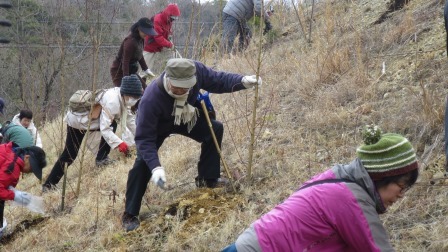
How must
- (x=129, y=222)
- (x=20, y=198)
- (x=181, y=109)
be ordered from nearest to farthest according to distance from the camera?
(x=181, y=109)
(x=129, y=222)
(x=20, y=198)

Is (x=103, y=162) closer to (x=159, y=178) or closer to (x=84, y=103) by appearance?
(x=84, y=103)

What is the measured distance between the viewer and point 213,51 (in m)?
10.1

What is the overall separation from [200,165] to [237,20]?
4.78 m

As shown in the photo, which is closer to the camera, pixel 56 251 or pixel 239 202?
pixel 239 202

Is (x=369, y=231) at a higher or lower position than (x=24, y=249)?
higher

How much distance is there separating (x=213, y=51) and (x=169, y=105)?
6.02 metres

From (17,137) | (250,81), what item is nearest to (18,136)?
(17,137)

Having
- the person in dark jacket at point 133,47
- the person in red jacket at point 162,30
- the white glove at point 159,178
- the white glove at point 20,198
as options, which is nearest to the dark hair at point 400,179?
the white glove at point 159,178

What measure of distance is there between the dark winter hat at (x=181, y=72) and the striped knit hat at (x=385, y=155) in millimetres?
1890

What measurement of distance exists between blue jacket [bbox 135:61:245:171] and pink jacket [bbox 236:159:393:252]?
1.77 metres

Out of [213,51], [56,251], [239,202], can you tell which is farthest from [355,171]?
[213,51]

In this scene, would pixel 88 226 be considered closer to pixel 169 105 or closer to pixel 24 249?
pixel 24 249

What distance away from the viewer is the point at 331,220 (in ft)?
7.59

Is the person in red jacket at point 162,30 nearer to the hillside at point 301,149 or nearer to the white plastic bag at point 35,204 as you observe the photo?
the hillside at point 301,149
